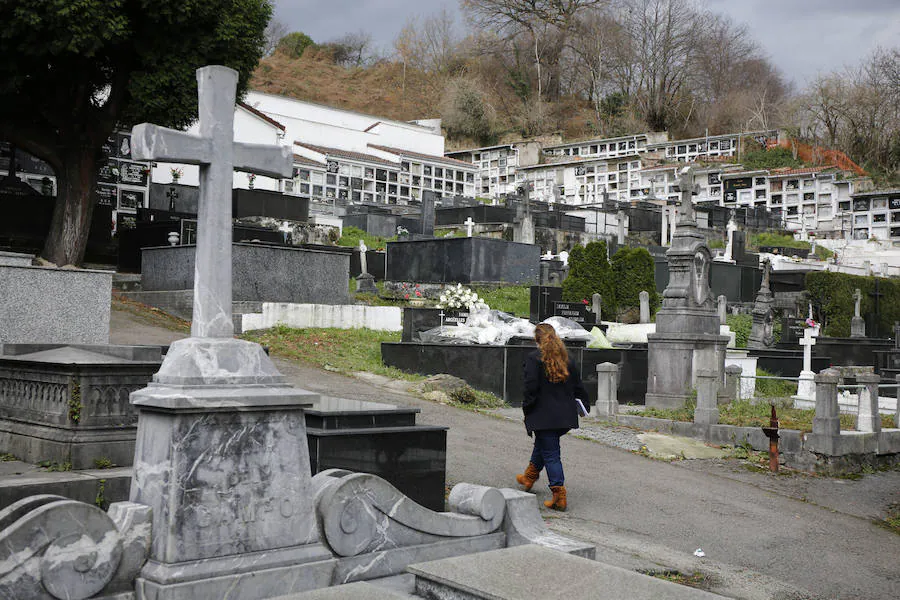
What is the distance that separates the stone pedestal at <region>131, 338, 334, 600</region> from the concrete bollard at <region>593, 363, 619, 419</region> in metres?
10.6

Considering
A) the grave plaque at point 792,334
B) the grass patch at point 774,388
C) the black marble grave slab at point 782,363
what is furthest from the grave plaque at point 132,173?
the grass patch at point 774,388

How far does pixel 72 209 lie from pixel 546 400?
18.1 meters

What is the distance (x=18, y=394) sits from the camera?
662cm

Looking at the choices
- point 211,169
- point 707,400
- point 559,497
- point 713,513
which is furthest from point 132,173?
point 211,169

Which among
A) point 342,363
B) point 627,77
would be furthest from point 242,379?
point 627,77

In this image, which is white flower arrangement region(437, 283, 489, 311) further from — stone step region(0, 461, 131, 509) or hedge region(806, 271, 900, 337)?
hedge region(806, 271, 900, 337)

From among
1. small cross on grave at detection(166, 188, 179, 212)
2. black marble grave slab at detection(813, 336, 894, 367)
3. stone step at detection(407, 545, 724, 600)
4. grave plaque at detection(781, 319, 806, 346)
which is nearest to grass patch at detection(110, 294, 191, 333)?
small cross on grave at detection(166, 188, 179, 212)

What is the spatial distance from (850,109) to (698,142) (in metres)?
11.5

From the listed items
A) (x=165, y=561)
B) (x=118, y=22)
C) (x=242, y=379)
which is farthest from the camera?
(x=118, y=22)

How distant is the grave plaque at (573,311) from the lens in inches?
845

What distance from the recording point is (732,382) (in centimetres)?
1463

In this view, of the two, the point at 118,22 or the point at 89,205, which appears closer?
the point at 118,22

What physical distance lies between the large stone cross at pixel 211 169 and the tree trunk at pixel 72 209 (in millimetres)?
19495

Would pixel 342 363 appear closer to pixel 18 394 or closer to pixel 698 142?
pixel 18 394
